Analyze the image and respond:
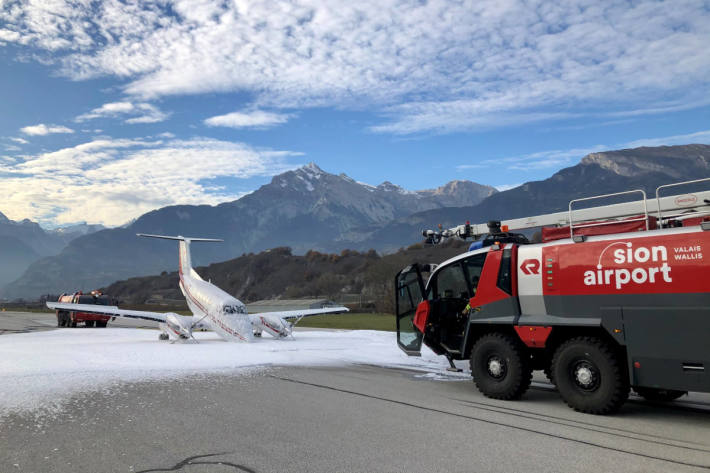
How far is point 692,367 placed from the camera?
7691 millimetres

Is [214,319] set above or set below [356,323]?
above

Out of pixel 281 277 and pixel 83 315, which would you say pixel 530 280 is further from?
pixel 281 277

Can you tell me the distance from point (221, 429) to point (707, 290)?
737 cm

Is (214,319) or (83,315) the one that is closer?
(214,319)

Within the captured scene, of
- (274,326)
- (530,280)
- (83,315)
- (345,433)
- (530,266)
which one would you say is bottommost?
(345,433)

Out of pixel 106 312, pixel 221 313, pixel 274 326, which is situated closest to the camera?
pixel 221 313

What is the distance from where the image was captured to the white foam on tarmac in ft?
35.6

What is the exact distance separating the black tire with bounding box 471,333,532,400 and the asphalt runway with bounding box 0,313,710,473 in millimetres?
324

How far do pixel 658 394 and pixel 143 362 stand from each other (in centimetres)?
1348

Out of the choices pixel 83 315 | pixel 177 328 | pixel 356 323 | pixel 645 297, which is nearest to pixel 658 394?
pixel 645 297

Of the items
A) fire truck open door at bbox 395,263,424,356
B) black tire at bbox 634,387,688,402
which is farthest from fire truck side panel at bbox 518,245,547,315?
fire truck open door at bbox 395,263,424,356

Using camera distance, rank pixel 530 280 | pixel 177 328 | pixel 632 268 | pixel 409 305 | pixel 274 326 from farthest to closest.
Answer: pixel 274 326
pixel 177 328
pixel 409 305
pixel 530 280
pixel 632 268

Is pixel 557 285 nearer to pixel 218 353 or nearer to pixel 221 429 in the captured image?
pixel 221 429

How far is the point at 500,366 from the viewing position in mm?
10008
